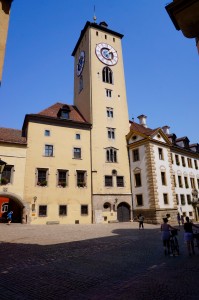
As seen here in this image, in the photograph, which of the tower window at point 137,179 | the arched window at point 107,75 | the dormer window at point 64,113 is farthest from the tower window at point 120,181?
the arched window at point 107,75

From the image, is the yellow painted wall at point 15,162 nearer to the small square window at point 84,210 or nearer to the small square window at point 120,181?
the small square window at point 84,210

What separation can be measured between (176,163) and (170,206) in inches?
363

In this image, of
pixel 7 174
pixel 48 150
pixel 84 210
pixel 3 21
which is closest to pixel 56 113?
pixel 48 150

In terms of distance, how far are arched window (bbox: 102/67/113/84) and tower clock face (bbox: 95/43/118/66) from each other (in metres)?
1.30

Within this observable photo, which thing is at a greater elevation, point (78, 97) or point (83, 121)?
point (78, 97)

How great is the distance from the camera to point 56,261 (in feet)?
31.5

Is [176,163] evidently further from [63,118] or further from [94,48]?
[94,48]

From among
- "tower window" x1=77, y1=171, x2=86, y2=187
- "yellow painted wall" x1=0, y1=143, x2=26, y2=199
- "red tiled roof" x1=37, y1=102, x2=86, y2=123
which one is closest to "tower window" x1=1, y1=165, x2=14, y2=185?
"yellow painted wall" x1=0, y1=143, x2=26, y2=199

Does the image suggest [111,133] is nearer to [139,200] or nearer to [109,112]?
[109,112]

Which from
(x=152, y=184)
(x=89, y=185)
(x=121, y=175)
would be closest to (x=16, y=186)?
(x=89, y=185)

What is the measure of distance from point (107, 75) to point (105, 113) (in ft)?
25.5

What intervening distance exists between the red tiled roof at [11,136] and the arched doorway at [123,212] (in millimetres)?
16297

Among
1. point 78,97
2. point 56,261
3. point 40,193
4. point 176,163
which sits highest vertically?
point 78,97

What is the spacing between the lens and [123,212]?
107 feet
